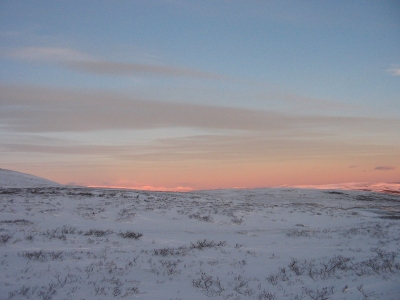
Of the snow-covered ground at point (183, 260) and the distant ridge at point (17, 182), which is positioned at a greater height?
the distant ridge at point (17, 182)

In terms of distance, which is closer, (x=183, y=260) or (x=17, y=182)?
(x=183, y=260)

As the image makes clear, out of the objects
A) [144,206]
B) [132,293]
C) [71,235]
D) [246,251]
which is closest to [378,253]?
[246,251]

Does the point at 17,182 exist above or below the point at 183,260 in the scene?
above

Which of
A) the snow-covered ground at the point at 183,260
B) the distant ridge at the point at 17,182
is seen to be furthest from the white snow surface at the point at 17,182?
the snow-covered ground at the point at 183,260

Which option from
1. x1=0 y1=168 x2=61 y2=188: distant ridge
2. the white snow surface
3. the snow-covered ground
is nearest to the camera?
the snow-covered ground

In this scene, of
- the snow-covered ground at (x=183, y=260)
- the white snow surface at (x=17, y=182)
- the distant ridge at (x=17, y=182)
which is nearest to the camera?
the snow-covered ground at (x=183, y=260)

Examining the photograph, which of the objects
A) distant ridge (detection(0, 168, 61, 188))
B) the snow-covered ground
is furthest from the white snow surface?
the snow-covered ground

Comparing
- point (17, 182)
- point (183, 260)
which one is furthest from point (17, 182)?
point (183, 260)

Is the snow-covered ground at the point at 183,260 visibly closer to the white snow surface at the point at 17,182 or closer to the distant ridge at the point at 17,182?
the distant ridge at the point at 17,182

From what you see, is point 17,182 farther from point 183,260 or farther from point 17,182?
point 183,260

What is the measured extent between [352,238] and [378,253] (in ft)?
17.5

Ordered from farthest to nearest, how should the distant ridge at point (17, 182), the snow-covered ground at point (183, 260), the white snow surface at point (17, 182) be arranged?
the white snow surface at point (17, 182), the distant ridge at point (17, 182), the snow-covered ground at point (183, 260)

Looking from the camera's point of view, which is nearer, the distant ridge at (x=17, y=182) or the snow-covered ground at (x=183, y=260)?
the snow-covered ground at (x=183, y=260)

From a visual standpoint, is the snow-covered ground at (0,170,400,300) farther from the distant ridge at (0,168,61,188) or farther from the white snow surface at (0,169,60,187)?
the white snow surface at (0,169,60,187)
